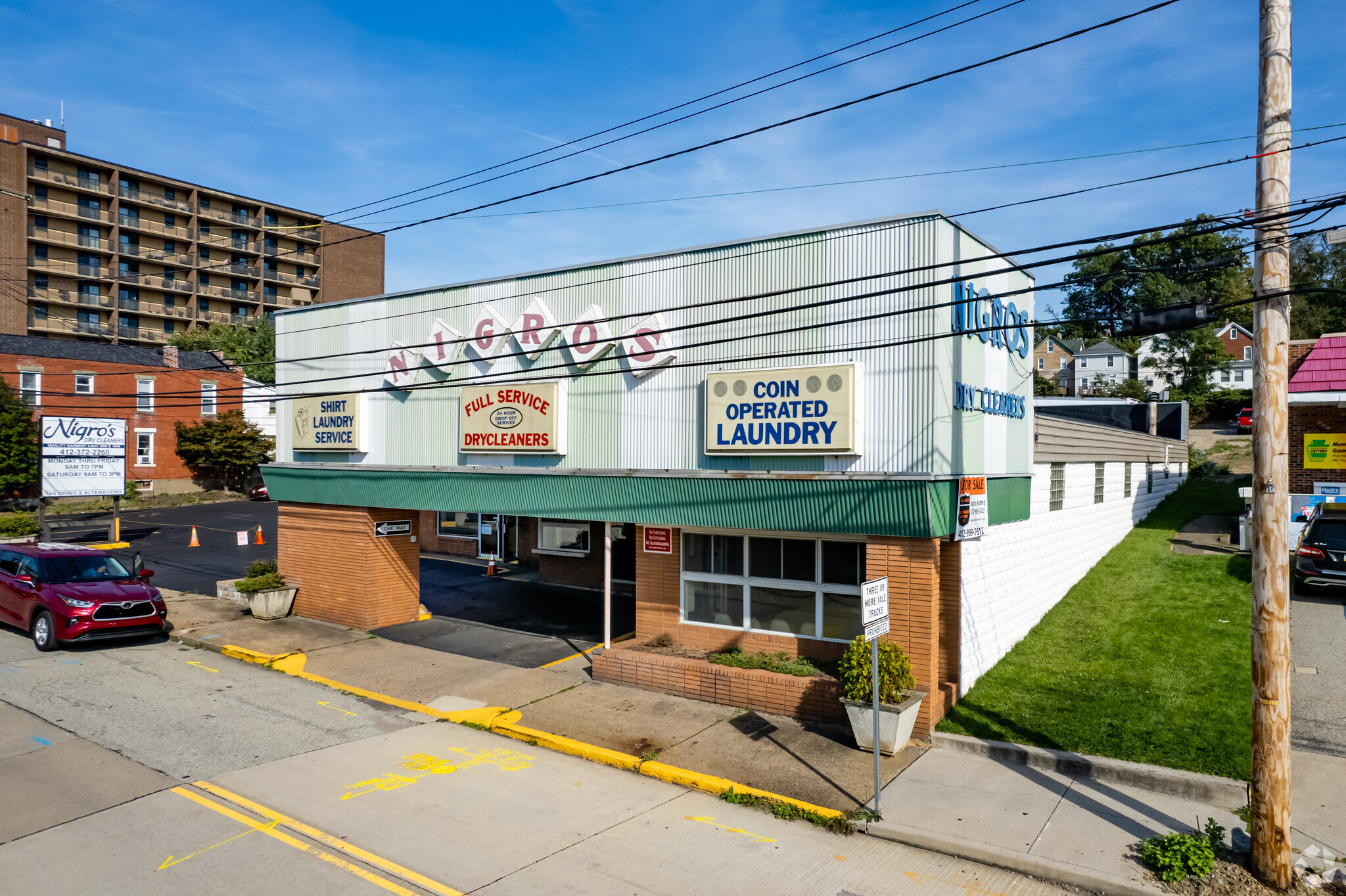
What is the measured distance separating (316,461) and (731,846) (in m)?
14.6

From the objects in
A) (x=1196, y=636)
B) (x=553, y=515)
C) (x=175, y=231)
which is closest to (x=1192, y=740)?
(x=1196, y=636)

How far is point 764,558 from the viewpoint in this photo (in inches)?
534

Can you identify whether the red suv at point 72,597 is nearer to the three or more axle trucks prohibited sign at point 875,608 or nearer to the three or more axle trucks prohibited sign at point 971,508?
the three or more axle trucks prohibited sign at point 875,608

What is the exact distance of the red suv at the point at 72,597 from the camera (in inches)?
625

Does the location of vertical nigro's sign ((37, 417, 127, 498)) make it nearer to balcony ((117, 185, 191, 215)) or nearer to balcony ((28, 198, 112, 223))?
balcony ((28, 198, 112, 223))

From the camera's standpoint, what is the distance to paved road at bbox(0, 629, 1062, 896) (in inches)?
296

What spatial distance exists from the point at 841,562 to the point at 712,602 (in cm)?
239

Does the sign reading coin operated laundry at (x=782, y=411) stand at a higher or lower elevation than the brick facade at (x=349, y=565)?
higher

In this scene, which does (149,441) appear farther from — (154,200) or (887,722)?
(887,722)

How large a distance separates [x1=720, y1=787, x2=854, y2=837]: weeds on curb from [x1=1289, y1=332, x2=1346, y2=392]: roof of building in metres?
13.8

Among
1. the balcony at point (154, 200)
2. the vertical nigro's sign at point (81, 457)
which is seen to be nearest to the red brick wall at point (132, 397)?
the vertical nigro's sign at point (81, 457)

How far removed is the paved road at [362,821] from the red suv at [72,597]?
3.33 m

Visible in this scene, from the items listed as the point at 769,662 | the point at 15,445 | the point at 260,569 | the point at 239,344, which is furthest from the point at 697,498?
the point at 239,344

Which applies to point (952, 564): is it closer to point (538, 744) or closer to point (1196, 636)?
point (1196, 636)
